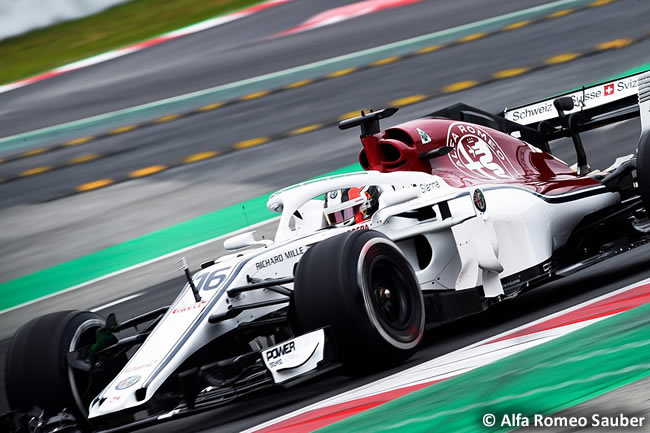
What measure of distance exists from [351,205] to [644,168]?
2178 millimetres

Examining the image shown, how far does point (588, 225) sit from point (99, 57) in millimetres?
12381

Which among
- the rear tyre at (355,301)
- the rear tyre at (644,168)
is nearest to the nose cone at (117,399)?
the rear tyre at (355,301)

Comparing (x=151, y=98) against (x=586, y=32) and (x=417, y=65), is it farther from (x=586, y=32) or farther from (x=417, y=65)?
(x=586, y=32)

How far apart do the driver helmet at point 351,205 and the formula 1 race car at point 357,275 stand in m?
0.01

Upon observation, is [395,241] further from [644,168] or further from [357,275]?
[644,168]

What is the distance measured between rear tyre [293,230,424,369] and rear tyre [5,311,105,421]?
155 centimetres

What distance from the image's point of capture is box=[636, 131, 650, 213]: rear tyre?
7582 mm

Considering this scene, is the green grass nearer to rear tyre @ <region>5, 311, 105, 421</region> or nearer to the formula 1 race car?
A: the formula 1 race car

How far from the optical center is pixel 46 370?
6.53 meters

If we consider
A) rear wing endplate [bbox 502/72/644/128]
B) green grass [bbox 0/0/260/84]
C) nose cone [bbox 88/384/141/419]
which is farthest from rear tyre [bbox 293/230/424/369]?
green grass [bbox 0/0/260/84]

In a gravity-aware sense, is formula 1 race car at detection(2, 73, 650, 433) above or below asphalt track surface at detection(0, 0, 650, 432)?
below

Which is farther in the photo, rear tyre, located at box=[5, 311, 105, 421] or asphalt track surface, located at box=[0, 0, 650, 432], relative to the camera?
asphalt track surface, located at box=[0, 0, 650, 432]

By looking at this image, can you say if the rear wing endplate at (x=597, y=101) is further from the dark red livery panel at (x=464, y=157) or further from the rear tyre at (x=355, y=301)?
the rear tyre at (x=355, y=301)

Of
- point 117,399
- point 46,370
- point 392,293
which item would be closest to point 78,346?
point 46,370
